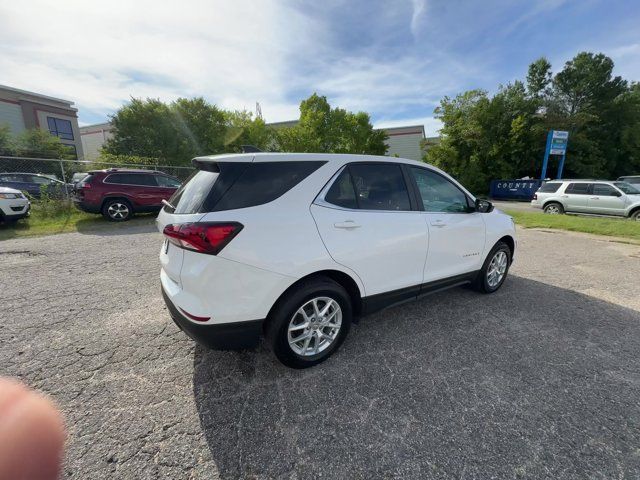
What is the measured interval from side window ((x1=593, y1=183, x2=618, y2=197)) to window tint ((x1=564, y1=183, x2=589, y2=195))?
29cm

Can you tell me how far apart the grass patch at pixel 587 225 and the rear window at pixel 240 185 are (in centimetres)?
989

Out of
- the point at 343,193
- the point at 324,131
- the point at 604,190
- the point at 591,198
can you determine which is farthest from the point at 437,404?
the point at 324,131

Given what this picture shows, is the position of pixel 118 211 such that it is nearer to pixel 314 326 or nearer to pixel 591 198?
pixel 314 326

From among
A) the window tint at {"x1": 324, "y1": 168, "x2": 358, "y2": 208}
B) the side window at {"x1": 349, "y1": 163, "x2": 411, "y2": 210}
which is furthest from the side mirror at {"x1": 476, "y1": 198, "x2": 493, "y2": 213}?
the window tint at {"x1": 324, "y1": 168, "x2": 358, "y2": 208}

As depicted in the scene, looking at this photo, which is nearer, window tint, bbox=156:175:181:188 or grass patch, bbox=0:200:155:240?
grass patch, bbox=0:200:155:240

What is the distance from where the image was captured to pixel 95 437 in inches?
73.6

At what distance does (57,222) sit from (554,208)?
19318 mm

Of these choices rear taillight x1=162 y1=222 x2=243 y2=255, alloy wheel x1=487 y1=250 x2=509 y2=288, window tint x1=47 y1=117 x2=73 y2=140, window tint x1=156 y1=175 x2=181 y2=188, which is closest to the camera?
rear taillight x1=162 y1=222 x2=243 y2=255

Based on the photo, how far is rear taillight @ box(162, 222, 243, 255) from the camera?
79.1 inches

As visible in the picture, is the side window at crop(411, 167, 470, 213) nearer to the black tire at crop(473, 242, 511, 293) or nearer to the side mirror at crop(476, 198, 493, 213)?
the side mirror at crop(476, 198, 493, 213)

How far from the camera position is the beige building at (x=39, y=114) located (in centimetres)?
2938

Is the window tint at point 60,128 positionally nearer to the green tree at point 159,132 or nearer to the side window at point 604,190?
the green tree at point 159,132

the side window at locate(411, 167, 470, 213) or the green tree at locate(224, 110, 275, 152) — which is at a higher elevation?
the green tree at locate(224, 110, 275, 152)

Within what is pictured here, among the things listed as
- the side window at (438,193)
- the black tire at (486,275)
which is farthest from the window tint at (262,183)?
the black tire at (486,275)
